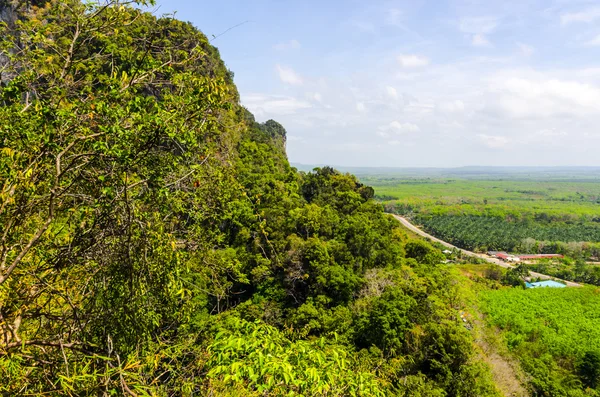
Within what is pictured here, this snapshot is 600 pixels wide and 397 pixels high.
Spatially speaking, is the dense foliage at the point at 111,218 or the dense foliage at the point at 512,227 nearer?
the dense foliage at the point at 111,218

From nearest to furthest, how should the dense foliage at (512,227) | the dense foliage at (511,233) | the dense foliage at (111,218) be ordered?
the dense foliage at (111,218), the dense foliage at (511,233), the dense foliage at (512,227)

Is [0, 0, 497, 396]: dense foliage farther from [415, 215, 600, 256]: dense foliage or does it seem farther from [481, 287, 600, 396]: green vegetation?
[415, 215, 600, 256]: dense foliage

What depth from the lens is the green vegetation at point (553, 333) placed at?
13375mm

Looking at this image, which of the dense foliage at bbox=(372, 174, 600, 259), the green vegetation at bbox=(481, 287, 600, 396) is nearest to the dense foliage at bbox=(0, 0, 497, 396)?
the green vegetation at bbox=(481, 287, 600, 396)

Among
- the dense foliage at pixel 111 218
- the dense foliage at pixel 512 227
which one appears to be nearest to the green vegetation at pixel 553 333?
the dense foliage at pixel 111 218

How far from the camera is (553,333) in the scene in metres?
19.5

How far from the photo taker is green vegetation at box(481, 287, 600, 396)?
13.4 meters

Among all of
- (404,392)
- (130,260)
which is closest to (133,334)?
(130,260)

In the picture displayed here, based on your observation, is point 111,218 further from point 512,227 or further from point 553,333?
point 512,227

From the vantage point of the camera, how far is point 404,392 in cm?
869

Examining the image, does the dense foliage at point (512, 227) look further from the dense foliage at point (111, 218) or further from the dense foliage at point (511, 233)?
the dense foliage at point (111, 218)

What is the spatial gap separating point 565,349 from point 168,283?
882 inches

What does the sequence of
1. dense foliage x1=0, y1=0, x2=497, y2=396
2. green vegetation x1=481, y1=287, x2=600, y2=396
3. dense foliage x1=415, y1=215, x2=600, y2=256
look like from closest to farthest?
dense foliage x1=0, y1=0, x2=497, y2=396, green vegetation x1=481, y1=287, x2=600, y2=396, dense foliage x1=415, y1=215, x2=600, y2=256

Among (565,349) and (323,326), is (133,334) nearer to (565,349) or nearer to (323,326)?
(323,326)
